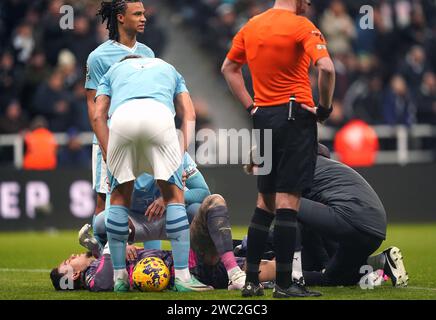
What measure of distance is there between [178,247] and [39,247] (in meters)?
6.52

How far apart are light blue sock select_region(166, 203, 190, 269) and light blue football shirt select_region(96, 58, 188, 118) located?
735 mm

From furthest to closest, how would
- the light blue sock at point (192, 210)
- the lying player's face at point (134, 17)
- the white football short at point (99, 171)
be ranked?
the white football short at point (99, 171)
the lying player's face at point (134, 17)
the light blue sock at point (192, 210)

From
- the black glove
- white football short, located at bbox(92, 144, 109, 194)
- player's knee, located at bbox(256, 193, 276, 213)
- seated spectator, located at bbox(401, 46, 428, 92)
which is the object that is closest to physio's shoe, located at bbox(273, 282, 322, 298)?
player's knee, located at bbox(256, 193, 276, 213)

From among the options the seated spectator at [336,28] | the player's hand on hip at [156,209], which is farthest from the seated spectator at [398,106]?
the player's hand on hip at [156,209]

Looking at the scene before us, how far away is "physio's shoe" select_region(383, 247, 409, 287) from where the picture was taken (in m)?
9.05

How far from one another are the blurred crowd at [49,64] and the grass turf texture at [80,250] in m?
1.93

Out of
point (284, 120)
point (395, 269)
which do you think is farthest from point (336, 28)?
point (284, 120)

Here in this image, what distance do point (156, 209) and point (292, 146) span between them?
1421 mm

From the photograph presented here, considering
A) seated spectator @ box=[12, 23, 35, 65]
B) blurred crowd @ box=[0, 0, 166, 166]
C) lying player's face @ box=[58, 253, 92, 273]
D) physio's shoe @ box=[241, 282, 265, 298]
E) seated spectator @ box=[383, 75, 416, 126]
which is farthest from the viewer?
seated spectator @ box=[383, 75, 416, 126]

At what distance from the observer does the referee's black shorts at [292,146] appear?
7.91 meters

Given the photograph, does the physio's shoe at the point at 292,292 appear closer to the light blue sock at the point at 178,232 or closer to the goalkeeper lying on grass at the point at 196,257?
the goalkeeper lying on grass at the point at 196,257

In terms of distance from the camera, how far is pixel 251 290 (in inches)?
318

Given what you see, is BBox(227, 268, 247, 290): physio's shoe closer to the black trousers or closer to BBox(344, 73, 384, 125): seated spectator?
the black trousers

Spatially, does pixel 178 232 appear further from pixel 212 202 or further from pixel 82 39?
pixel 82 39
